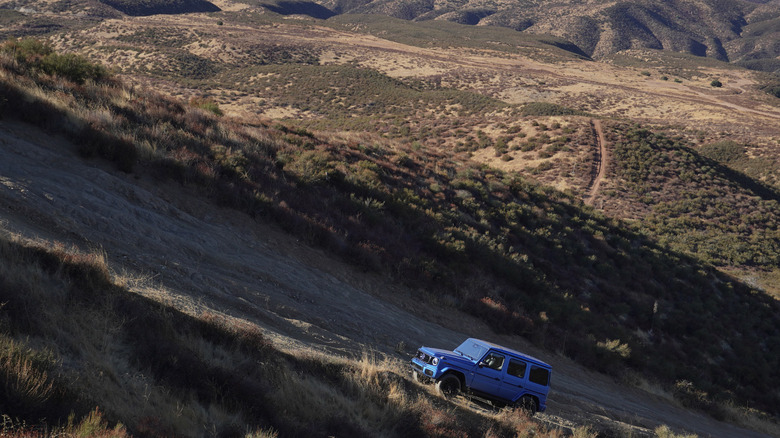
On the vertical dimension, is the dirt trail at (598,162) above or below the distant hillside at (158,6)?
below

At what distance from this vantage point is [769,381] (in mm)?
20812

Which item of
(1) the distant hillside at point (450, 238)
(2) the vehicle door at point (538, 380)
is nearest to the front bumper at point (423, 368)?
(2) the vehicle door at point (538, 380)

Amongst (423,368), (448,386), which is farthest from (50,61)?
(448,386)

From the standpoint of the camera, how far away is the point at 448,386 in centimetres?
984

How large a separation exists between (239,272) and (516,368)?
22.8 ft

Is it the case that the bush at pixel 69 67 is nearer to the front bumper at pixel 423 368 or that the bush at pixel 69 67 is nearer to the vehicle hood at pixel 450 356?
the front bumper at pixel 423 368

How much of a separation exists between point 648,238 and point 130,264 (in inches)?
1250

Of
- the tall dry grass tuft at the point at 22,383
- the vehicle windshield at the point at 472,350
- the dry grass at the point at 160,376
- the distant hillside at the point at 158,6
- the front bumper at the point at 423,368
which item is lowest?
the front bumper at the point at 423,368

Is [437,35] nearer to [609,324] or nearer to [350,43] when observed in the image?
[350,43]

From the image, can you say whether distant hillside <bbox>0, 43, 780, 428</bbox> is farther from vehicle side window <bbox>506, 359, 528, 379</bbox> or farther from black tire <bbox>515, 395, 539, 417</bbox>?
black tire <bbox>515, 395, 539, 417</bbox>

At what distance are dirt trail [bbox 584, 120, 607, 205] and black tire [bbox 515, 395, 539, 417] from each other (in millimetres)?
32811

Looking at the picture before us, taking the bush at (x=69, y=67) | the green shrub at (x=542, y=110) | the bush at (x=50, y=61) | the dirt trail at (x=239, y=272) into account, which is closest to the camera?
the dirt trail at (x=239, y=272)

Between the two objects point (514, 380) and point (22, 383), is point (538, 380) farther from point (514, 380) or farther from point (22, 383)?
point (22, 383)

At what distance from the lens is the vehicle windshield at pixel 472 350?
34.1ft
